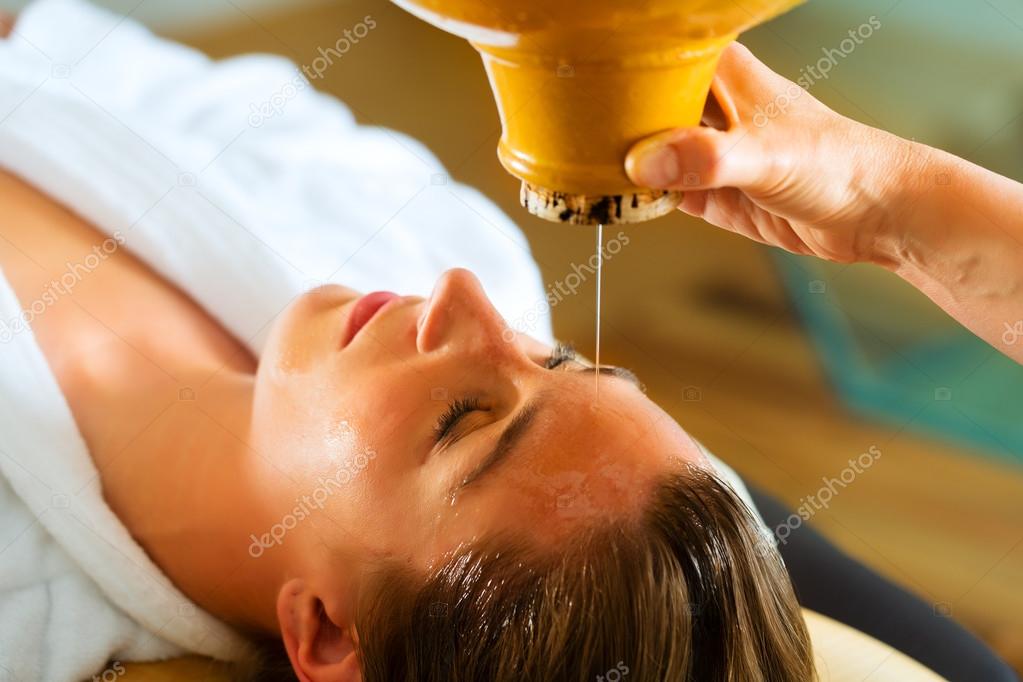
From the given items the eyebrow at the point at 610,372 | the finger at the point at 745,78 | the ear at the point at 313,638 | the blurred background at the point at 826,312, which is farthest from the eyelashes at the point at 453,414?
the blurred background at the point at 826,312

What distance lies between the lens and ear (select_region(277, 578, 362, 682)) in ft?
3.09

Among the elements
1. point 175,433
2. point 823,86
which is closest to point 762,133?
point 175,433

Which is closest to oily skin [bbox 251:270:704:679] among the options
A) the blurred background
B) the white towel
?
the white towel

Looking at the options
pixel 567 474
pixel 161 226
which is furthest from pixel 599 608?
pixel 161 226

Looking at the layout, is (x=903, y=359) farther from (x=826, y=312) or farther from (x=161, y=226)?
(x=161, y=226)

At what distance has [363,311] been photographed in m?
0.99

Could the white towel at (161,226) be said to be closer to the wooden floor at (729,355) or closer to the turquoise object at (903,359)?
the wooden floor at (729,355)

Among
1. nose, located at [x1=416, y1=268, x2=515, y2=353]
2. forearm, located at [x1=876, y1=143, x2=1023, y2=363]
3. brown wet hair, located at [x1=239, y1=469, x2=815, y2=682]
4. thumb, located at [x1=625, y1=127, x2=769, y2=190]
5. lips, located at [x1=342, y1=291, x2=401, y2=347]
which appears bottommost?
brown wet hair, located at [x1=239, y1=469, x2=815, y2=682]

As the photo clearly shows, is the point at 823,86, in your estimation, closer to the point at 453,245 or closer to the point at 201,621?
the point at 453,245

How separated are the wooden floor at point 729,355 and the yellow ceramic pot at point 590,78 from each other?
1.21 metres

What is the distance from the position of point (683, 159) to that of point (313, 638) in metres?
0.59

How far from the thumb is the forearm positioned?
317 mm

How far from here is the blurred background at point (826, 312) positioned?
1520 millimetres

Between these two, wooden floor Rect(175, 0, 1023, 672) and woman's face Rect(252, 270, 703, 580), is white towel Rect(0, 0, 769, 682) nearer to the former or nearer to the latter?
woman's face Rect(252, 270, 703, 580)
